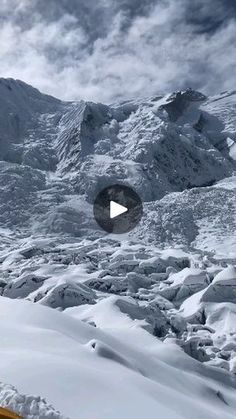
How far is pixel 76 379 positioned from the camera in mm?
13125

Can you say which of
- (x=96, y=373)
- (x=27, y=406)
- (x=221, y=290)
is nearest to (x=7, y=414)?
(x=27, y=406)

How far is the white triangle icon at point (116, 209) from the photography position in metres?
91.8

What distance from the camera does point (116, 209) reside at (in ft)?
319

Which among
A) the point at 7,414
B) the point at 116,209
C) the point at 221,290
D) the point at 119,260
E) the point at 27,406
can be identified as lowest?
the point at 221,290

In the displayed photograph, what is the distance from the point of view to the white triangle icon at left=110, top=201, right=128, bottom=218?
301 feet

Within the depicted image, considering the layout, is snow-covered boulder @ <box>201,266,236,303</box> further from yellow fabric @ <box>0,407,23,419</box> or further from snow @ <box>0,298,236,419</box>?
yellow fabric @ <box>0,407,23,419</box>

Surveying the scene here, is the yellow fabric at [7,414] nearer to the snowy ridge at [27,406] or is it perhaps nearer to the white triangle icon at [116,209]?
the snowy ridge at [27,406]
